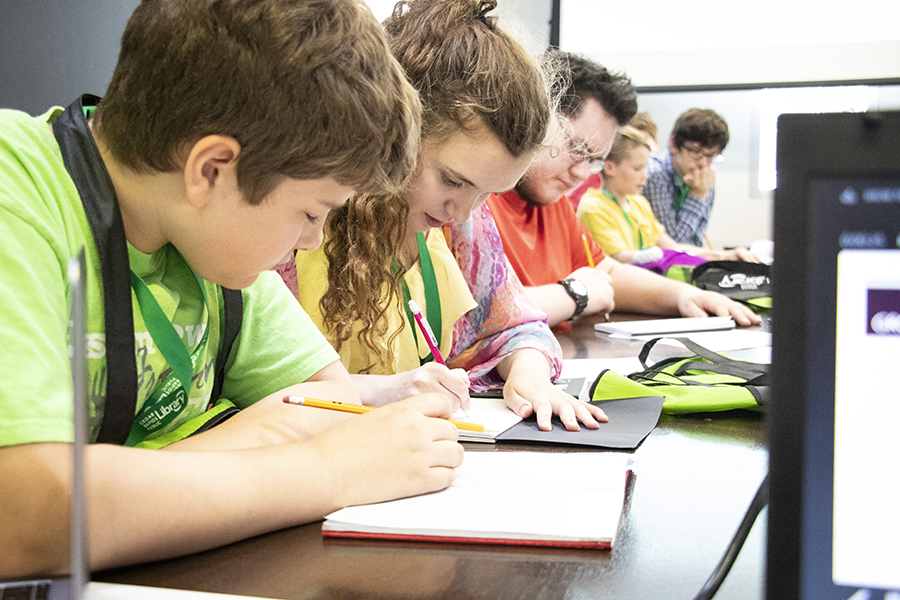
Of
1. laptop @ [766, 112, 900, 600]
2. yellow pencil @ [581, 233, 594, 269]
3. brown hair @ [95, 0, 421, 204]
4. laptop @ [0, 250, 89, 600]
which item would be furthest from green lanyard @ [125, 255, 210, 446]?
yellow pencil @ [581, 233, 594, 269]

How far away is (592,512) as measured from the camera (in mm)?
554

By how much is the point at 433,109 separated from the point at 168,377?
1.58 feet

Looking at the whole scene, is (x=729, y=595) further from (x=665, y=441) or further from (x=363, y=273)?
(x=363, y=273)

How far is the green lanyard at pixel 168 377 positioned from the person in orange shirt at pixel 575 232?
0.98 m

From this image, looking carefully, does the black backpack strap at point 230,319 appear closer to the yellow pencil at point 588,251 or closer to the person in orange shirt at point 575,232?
the person in orange shirt at point 575,232

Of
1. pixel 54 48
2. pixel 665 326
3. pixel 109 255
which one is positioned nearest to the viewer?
pixel 109 255

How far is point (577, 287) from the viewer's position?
169 centimetres

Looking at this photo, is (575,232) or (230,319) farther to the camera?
(575,232)

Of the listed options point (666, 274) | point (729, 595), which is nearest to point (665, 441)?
point (729, 595)

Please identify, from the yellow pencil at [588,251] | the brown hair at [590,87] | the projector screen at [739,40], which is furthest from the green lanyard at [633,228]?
the brown hair at [590,87]

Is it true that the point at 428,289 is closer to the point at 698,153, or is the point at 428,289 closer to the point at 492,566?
the point at 492,566

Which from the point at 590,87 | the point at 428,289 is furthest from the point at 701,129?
the point at 428,289

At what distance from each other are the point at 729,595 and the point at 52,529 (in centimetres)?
40

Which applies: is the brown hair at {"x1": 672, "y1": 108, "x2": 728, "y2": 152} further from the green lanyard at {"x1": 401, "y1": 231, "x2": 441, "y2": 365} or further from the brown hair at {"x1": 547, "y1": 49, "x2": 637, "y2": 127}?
the green lanyard at {"x1": 401, "y1": 231, "x2": 441, "y2": 365}
